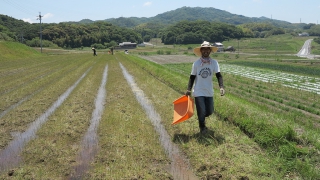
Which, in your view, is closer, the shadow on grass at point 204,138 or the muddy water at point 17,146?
the muddy water at point 17,146

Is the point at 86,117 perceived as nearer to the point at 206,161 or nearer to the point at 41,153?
the point at 41,153

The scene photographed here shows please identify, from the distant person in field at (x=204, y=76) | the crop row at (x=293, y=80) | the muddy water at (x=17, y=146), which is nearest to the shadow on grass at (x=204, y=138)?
the distant person in field at (x=204, y=76)

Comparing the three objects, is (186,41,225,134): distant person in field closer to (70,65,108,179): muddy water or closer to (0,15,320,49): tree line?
(70,65,108,179): muddy water

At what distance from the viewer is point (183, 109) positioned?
5719 millimetres

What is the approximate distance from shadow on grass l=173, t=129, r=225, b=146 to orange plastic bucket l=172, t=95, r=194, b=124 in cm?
33

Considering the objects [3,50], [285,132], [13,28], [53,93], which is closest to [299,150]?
[285,132]

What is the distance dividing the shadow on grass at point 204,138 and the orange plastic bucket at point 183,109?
0.33 metres

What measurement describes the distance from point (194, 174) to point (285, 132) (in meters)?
1.97

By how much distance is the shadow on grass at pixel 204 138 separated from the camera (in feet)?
16.0

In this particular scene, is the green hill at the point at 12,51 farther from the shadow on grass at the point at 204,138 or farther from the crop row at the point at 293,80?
the shadow on grass at the point at 204,138

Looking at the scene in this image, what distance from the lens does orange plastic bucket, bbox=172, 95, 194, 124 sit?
5.36m

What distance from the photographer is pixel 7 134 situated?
570 centimetres

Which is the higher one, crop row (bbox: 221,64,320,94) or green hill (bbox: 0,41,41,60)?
green hill (bbox: 0,41,41,60)

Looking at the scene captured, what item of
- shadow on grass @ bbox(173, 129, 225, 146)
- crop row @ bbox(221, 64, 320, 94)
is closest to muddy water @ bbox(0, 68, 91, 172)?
shadow on grass @ bbox(173, 129, 225, 146)
